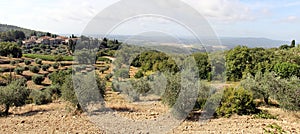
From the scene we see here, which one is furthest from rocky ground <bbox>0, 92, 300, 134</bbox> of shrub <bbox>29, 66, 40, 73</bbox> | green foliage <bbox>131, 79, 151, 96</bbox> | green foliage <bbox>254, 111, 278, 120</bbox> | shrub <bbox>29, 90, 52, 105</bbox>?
shrub <bbox>29, 66, 40, 73</bbox>

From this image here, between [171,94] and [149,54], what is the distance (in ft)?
65.9

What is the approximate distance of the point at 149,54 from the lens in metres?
32.6

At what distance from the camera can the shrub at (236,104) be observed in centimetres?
1277

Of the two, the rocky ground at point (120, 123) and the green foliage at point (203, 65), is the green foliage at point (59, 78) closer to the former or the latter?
the rocky ground at point (120, 123)

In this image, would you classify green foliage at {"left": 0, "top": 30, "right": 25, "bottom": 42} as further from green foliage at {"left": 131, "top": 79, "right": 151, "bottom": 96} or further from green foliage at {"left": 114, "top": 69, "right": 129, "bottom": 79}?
green foliage at {"left": 131, "top": 79, "right": 151, "bottom": 96}

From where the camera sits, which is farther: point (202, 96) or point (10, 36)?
point (10, 36)

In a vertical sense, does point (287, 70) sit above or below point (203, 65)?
above

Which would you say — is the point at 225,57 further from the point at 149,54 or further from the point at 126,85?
the point at 126,85

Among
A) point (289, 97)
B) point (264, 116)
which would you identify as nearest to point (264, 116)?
point (264, 116)

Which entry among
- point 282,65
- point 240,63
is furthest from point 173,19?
point 240,63

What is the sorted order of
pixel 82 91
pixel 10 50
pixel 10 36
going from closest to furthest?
pixel 82 91, pixel 10 50, pixel 10 36

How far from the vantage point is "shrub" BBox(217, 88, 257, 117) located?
12766mm

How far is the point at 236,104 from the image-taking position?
42.1 feet

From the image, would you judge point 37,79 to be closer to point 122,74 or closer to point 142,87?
point 122,74
